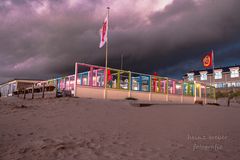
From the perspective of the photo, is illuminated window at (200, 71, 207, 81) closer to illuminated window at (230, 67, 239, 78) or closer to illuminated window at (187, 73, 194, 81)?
illuminated window at (187, 73, 194, 81)

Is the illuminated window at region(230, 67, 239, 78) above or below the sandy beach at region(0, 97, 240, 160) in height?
above

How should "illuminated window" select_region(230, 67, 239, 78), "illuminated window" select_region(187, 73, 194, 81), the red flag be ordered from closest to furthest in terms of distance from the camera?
the red flag
"illuminated window" select_region(230, 67, 239, 78)
"illuminated window" select_region(187, 73, 194, 81)

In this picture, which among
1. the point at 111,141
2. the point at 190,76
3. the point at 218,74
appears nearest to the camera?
the point at 111,141

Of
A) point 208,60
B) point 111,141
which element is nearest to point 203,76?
point 208,60

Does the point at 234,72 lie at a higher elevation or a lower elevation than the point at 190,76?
higher

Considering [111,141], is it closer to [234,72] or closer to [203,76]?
[234,72]

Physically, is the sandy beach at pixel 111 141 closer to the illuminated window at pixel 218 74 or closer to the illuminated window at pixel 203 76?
the illuminated window at pixel 218 74

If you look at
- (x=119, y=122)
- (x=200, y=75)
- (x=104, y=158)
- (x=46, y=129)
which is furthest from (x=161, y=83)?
(x=200, y=75)

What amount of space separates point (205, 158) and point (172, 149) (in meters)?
0.69

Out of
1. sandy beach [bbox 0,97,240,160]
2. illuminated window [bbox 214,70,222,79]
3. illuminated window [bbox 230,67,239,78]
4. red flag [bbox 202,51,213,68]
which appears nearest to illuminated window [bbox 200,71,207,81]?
illuminated window [bbox 214,70,222,79]

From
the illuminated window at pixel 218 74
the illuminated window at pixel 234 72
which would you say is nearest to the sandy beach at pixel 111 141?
the illuminated window at pixel 234 72

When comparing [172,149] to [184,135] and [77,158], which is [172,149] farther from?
[77,158]

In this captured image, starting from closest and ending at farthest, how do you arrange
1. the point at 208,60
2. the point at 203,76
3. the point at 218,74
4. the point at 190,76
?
the point at 208,60 < the point at 218,74 < the point at 203,76 < the point at 190,76

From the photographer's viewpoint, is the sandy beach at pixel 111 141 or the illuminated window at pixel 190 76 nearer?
the sandy beach at pixel 111 141
